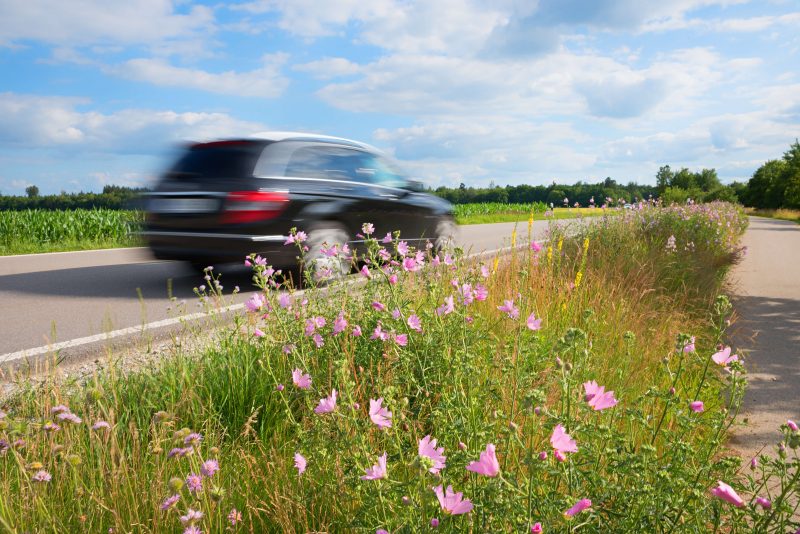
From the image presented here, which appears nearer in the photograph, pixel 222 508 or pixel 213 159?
pixel 222 508

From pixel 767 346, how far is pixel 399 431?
17.1 feet

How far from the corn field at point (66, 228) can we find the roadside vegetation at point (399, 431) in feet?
40.0

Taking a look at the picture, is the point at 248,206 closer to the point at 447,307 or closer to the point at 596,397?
the point at 447,307

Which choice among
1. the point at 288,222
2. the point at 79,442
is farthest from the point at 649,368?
the point at 288,222

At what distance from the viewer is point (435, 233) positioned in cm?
923

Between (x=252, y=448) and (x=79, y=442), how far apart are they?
2.63ft

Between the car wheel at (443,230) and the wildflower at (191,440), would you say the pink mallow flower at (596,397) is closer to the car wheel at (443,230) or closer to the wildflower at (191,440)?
the wildflower at (191,440)

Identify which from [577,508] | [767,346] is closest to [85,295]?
[577,508]

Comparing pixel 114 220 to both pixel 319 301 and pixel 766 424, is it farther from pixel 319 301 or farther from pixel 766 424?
pixel 766 424

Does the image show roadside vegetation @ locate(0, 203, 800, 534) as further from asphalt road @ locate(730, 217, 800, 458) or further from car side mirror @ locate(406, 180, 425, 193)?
car side mirror @ locate(406, 180, 425, 193)

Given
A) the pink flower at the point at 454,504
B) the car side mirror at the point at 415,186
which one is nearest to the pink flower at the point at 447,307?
the pink flower at the point at 454,504

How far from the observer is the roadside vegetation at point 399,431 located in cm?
169

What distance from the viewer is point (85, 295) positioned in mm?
6770

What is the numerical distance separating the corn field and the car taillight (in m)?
8.81
